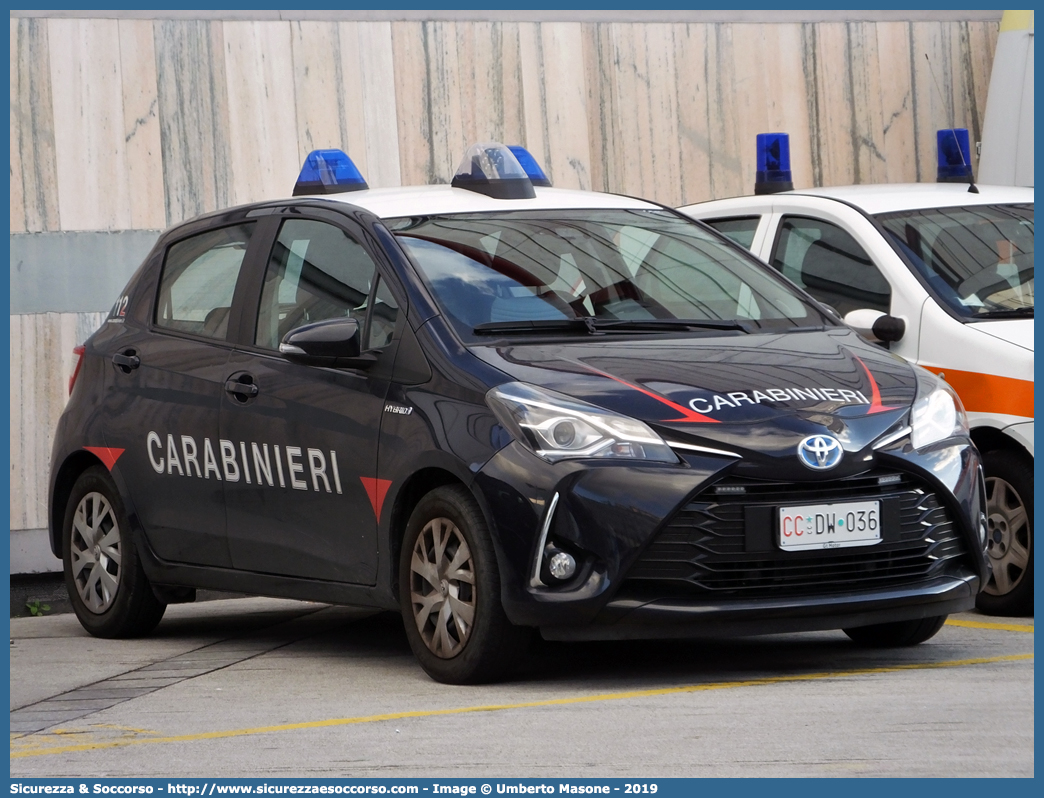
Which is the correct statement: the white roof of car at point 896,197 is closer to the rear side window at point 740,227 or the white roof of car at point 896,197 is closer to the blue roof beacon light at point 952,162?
the rear side window at point 740,227

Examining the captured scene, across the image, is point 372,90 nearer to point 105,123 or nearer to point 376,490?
point 105,123

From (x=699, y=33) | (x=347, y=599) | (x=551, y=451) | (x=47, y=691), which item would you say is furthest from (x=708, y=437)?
(x=699, y=33)

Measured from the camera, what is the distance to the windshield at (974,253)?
7.80m

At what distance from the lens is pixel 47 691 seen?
6.61 m

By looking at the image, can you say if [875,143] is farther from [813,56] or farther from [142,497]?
[142,497]

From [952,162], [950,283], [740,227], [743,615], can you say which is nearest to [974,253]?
[950,283]

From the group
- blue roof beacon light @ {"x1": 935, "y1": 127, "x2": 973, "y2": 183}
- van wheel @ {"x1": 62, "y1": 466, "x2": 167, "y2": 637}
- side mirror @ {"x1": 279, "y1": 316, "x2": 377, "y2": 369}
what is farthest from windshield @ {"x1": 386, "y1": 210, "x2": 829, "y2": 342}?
blue roof beacon light @ {"x1": 935, "y1": 127, "x2": 973, "y2": 183}

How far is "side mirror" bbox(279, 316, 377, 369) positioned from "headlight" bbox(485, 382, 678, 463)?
80cm

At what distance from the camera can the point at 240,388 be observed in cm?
697

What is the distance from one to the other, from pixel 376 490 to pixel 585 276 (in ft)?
3.82

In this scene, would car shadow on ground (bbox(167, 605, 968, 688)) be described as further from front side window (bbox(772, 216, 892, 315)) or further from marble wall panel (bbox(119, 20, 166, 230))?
marble wall panel (bbox(119, 20, 166, 230))

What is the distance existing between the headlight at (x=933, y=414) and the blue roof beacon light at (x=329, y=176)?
2674 millimetres

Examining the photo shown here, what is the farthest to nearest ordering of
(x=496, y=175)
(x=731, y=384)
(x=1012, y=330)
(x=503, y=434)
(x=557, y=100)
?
(x=557, y=100) < (x=1012, y=330) < (x=496, y=175) < (x=731, y=384) < (x=503, y=434)

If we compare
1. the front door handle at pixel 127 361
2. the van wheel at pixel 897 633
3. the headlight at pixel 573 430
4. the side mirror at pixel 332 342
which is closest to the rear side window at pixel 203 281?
the front door handle at pixel 127 361
